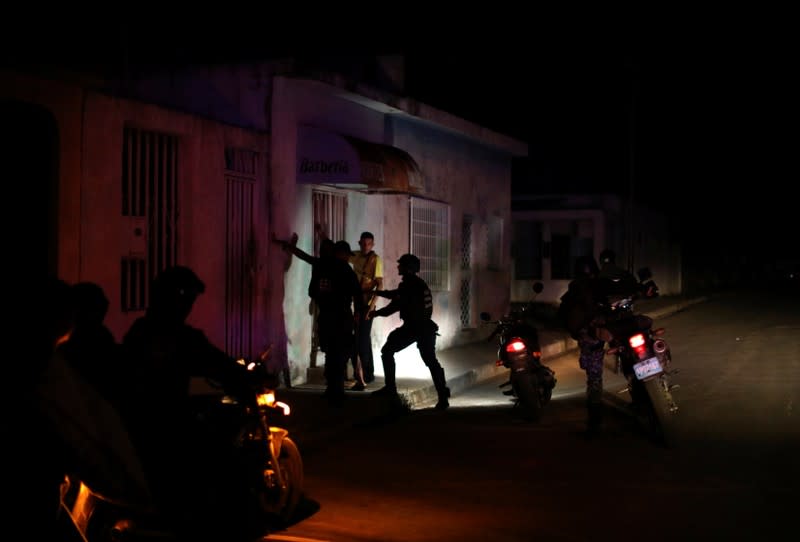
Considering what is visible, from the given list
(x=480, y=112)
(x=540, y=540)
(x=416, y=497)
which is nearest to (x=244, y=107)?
(x=416, y=497)

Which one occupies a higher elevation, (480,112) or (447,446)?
(480,112)

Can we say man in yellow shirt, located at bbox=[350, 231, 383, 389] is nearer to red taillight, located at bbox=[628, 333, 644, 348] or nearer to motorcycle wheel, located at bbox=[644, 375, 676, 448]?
red taillight, located at bbox=[628, 333, 644, 348]

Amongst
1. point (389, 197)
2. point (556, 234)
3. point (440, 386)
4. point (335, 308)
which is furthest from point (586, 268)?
point (556, 234)

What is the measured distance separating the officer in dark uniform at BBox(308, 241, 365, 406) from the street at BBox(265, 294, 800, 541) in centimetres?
89

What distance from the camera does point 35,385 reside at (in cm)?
409

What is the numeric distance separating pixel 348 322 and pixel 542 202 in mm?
20964

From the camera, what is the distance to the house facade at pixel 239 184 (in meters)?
10.4

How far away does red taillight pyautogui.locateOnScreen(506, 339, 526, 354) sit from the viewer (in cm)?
1145

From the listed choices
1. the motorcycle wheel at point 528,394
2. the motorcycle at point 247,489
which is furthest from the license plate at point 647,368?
the motorcycle at point 247,489

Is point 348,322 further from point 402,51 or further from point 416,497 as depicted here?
point 402,51

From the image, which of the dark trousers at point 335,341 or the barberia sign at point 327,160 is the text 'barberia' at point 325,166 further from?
the dark trousers at point 335,341

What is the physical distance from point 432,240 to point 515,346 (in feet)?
24.9

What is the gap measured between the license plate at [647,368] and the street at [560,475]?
66cm

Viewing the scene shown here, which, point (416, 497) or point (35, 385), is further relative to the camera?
point (416, 497)
